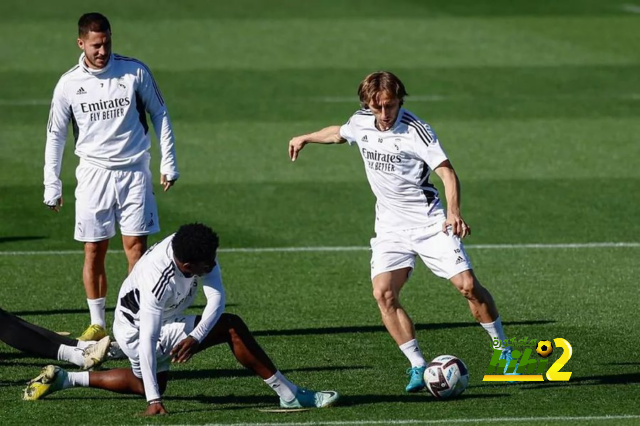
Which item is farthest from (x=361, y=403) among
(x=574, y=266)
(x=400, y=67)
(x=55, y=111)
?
(x=400, y=67)

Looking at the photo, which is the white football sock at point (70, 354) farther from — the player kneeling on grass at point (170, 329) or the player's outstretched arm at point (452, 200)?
the player's outstretched arm at point (452, 200)

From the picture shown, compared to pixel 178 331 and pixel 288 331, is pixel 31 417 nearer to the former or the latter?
pixel 178 331

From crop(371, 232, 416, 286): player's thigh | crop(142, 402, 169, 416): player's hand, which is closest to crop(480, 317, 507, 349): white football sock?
crop(371, 232, 416, 286): player's thigh

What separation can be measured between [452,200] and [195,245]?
203 centimetres

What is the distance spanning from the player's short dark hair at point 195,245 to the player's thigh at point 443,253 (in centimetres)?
198

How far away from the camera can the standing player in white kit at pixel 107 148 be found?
10789mm

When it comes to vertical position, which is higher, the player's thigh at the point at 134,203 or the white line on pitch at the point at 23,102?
the white line on pitch at the point at 23,102

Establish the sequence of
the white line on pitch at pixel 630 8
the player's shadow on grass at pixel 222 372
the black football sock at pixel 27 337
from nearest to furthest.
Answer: the black football sock at pixel 27 337, the player's shadow on grass at pixel 222 372, the white line on pitch at pixel 630 8

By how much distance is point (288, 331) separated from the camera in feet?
37.4

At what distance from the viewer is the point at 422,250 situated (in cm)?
966

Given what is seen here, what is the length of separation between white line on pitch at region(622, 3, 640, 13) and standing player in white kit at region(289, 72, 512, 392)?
71.5 ft

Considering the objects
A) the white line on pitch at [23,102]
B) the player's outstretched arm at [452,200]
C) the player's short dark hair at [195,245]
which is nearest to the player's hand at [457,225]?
the player's outstretched arm at [452,200]

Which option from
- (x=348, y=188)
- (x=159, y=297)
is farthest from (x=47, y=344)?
(x=348, y=188)

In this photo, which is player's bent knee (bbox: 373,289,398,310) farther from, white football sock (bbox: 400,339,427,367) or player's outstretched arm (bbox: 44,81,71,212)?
player's outstretched arm (bbox: 44,81,71,212)
